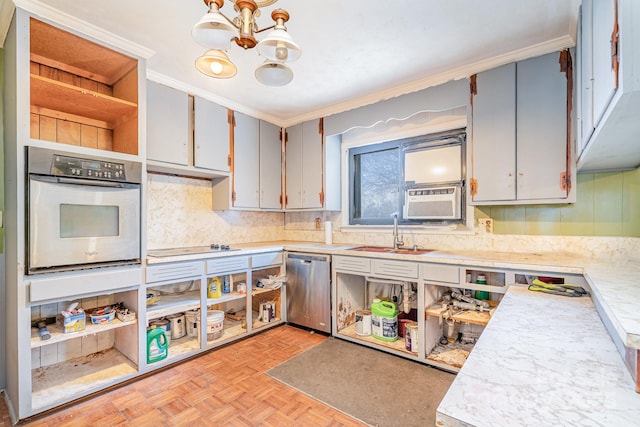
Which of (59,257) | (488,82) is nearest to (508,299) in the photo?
(488,82)

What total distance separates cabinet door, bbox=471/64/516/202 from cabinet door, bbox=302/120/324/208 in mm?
1651

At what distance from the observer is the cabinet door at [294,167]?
3.76 m

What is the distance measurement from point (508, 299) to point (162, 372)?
97.4 inches

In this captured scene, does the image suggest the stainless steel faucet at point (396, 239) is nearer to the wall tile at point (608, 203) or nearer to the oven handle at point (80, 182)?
the wall tile at point (608, 203)

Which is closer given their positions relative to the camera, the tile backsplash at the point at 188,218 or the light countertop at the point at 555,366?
the light countertop at the point at 555,366

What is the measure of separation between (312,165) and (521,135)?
2.09 meters

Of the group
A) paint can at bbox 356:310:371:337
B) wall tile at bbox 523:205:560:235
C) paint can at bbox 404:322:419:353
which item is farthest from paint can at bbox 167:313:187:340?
wall tile at bbox 523:205:560:235

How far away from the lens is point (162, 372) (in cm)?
238

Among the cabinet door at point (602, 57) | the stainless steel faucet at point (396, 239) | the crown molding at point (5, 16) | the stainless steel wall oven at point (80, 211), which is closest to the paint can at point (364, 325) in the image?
the stainless steel faucet at point (396, 239)

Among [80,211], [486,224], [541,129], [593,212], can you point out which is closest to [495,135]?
[541,129]

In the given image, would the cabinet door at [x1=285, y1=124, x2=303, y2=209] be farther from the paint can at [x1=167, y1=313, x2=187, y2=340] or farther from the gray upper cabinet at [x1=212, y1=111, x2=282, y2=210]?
the paint can at [x1=167, y1=313, x2=187, y2=340]

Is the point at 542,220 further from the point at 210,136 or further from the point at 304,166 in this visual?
the point at 210,136

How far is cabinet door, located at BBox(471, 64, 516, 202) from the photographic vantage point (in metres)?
2.34

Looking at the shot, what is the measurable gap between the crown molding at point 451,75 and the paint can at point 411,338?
213 cm
